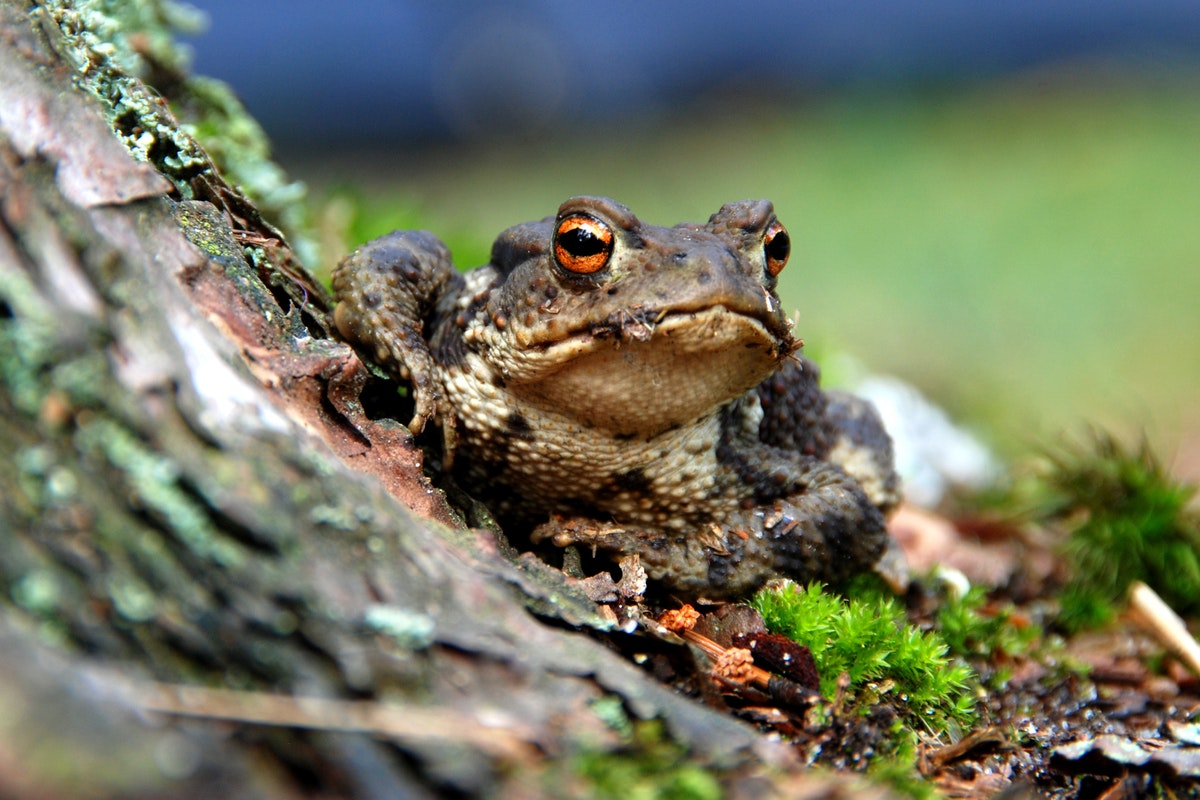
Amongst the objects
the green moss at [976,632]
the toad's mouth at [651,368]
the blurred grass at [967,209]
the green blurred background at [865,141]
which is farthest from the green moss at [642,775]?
the green blurred background at [865,141]

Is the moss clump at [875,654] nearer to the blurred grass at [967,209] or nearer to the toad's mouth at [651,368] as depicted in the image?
the toad's mouth at [651,368]

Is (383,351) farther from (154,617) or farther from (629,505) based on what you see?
(154,617)

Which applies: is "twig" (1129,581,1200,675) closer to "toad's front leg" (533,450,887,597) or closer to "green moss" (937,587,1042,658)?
"green moss" (937,587,1042,658)

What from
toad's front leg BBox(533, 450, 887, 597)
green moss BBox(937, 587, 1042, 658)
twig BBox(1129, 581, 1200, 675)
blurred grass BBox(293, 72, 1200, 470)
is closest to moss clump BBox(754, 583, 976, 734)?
toad's front leg BBox(533, 450, 887, 597)

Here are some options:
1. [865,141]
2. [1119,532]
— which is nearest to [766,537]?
[1119,532]

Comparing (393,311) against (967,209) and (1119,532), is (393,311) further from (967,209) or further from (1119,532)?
(967,209)

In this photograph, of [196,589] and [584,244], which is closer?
[196,589]
